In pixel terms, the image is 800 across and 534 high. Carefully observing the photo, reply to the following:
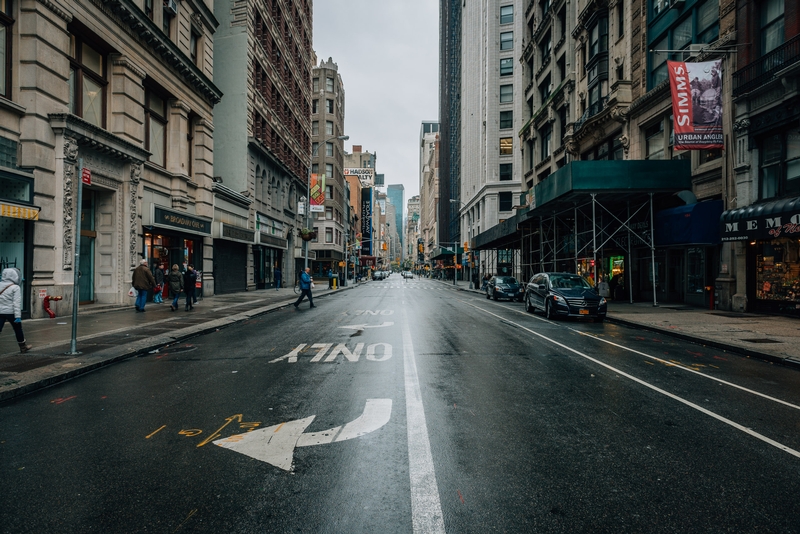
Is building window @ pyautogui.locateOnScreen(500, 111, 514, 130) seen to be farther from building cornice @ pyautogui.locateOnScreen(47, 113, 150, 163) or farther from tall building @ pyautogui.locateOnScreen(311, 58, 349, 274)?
building cornice @ pyautogui.locateOnScreen(47, 113, 150, 163)

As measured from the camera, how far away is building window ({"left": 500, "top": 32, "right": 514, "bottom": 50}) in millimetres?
62125

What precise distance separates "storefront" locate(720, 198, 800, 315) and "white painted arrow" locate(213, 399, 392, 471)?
1566cm

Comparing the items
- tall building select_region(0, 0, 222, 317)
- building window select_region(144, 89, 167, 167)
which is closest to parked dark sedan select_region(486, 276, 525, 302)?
tall building select_region(0, 0, 222, 317)

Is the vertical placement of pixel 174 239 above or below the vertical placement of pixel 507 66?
below

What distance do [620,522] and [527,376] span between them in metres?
4.29

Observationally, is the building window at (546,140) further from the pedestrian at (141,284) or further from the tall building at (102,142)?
the pedestrian at (141,284)

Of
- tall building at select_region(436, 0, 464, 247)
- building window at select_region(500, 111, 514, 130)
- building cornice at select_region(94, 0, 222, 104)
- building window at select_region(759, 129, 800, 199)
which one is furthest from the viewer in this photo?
tall building at select_region(436, 0, 464, 247)

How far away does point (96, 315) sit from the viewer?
50.5ft

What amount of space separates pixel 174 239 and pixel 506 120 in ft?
170

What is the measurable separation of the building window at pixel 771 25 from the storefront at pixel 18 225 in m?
24.5

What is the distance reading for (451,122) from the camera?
11238cm

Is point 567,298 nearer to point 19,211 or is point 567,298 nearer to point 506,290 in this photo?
point 506,290

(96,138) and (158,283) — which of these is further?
(158,283)

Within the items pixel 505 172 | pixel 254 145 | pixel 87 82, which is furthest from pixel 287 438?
pixel 505 172
